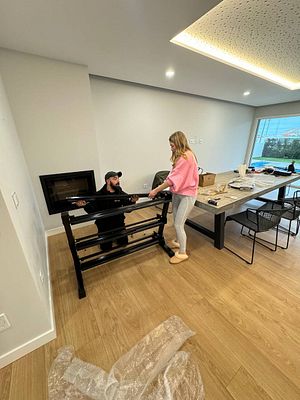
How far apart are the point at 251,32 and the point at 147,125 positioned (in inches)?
81.6

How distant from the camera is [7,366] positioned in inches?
43.5

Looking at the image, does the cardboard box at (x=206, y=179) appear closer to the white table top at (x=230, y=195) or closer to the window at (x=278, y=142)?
the white table top at (x=230, y=195)

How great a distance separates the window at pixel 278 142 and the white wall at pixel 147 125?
1.23 meters

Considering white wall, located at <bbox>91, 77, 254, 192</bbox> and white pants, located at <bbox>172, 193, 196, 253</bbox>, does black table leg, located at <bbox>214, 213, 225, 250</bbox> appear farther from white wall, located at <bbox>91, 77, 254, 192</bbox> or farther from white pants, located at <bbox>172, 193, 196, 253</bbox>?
white wall, located at <bbox>91, 77, 254, 192</bbox>

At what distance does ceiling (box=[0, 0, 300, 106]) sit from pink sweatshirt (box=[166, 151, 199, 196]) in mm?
1198

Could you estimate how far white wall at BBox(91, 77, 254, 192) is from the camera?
9.93 feet

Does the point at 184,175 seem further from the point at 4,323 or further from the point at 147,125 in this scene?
the point at 147,125

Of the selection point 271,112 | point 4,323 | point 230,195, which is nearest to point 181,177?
point 230,195

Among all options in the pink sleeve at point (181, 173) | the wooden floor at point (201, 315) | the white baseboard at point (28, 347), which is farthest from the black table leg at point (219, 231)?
the white baseboard at point (28, 347)

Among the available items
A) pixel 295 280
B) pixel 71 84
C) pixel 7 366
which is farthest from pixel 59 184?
pixel 295 280

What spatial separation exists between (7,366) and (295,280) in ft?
8.51

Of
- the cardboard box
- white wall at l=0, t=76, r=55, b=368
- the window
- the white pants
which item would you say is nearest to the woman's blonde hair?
the white pants

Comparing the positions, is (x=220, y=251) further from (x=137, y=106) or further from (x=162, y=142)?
(x=137, y=106)

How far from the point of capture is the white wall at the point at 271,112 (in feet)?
15.3
